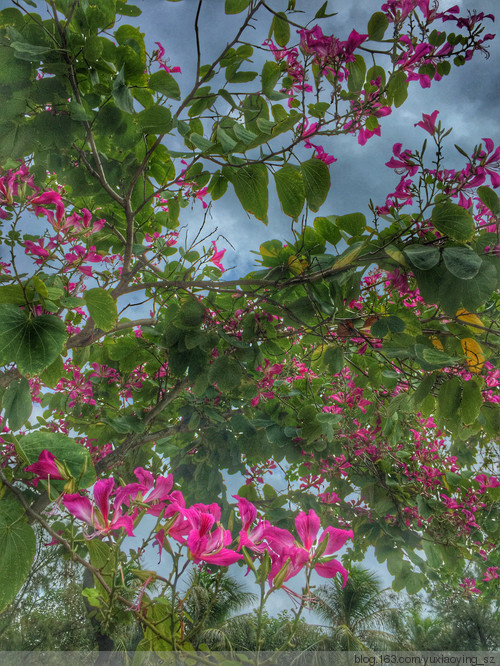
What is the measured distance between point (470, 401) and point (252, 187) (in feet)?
2.66

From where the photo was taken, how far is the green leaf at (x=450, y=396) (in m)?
1.13

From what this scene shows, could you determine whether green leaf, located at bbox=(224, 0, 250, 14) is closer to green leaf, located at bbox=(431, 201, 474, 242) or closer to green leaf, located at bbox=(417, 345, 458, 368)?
green leaf, located at bbox=(431, 201, 474, 242)

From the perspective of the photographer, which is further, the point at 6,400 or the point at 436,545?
the point at 436,545

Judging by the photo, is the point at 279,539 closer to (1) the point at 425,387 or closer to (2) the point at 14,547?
(2) the point at 14,547

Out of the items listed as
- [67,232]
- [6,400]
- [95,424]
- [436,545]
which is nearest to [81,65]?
[67,232]

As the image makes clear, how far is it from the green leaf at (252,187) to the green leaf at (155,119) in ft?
0.63

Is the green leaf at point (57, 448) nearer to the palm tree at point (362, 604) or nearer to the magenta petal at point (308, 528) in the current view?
the magenta petal at point (308, 528)

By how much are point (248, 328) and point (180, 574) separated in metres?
1.20

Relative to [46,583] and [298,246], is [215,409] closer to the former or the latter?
[298,246]

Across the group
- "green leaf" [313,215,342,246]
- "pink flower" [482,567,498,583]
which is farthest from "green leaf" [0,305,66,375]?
"pink flower" [482,567,498,583]

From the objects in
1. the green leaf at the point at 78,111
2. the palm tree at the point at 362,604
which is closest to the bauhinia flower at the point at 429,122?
the green leaf at the point at 78,111

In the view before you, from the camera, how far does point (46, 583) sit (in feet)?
31.5

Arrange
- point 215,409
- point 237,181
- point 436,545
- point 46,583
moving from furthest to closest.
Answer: point 46,583, point 436,545, point 215,409, point 237,181

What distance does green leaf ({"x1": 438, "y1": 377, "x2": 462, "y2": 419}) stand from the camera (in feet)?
3.70
